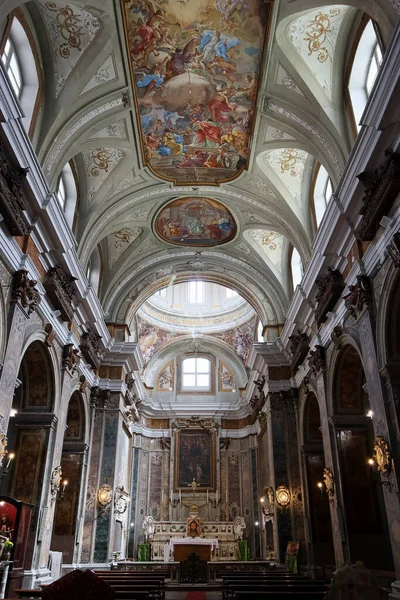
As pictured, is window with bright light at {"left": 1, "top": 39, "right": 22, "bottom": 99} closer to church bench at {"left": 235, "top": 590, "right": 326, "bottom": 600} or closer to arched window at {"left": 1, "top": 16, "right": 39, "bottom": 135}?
arched window at {"left": 1, "top": 16, "right": 39, "bottom": 135}

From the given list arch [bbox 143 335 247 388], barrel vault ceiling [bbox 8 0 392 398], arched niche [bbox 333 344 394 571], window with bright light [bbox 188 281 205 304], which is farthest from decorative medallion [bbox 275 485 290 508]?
window with bright light [bbox 188 281 205 304]

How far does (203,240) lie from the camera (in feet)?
61.6

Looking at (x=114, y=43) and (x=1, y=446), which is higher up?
(x=114, y=43)

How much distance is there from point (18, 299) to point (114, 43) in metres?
5.85

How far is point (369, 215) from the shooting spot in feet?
31.1

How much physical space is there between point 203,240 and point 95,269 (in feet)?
13.5

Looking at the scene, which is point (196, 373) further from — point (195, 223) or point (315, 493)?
point (315, 493)

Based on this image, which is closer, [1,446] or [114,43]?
[1,446]

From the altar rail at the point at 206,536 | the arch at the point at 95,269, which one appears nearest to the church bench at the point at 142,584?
the arch at the point at 95,269

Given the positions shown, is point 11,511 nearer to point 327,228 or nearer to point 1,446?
point 1,446

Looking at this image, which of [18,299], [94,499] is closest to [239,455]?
[94,499]

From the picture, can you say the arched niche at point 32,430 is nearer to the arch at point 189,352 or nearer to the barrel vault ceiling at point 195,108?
the barrel vault ceiling at point 195,108

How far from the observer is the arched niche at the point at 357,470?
451 inches

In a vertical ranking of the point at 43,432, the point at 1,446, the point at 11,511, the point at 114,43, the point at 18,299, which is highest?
the point at 114,43
